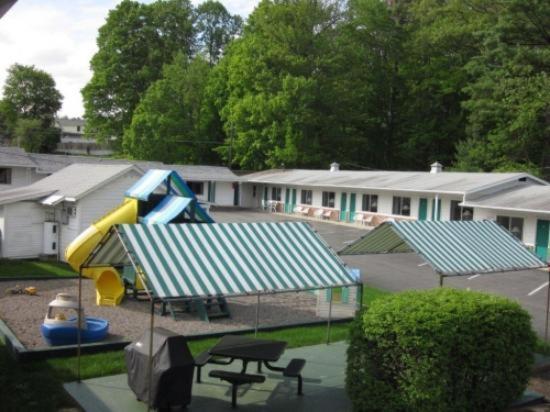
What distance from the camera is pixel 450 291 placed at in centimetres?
858

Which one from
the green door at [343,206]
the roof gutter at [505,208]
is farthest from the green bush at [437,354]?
the green door at [343,206]

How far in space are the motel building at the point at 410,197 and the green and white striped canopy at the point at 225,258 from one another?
1698 centimetres

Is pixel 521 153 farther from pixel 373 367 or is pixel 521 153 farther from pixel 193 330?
pixel 373 367

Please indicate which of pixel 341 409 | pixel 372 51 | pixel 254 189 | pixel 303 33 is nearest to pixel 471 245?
pixel 341 409

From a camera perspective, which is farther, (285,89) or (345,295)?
(285,89)

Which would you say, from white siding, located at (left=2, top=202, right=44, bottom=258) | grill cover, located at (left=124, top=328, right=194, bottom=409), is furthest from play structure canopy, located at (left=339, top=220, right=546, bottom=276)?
white siding, located at (left=2, top=202, right=44, bottom=258)

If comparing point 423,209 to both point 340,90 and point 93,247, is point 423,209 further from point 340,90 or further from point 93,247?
point 93,247

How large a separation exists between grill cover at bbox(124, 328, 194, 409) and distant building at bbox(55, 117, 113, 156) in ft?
245

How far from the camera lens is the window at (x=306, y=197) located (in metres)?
42.9

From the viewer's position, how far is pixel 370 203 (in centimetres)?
3725

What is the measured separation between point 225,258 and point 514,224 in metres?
21.1

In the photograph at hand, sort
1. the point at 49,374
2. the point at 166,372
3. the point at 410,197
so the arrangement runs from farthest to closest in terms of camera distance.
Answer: the point at 410,197
the point at 49,374
the point at 166,372

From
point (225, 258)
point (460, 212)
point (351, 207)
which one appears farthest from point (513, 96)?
point (225, 258)

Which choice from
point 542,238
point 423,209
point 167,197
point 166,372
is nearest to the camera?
point 166,372
